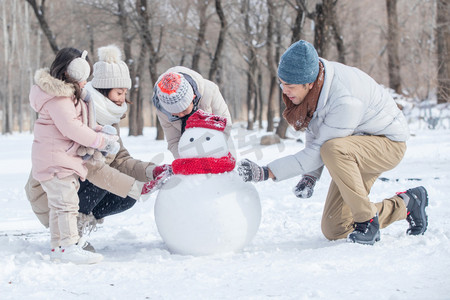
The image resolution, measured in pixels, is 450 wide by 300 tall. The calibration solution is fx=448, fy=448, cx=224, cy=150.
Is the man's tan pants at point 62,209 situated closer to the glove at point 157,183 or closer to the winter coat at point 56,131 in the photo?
the winter coat at point 56,131

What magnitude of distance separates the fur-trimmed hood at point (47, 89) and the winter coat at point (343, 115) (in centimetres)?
141

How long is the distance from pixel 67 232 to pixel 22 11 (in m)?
31.9

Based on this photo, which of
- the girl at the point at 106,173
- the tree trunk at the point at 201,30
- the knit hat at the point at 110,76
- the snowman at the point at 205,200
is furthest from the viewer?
the tree trunk at the point at 201,30

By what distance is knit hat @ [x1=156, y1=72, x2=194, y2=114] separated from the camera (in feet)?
10.3

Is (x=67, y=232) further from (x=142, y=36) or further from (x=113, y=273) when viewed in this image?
(x=142, y=36)

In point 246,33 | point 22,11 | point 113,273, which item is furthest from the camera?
point 22,11

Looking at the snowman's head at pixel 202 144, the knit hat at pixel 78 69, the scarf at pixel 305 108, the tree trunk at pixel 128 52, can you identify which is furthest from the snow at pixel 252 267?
the tree trunk at pixel 128 52

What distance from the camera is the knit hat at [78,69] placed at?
291 centimetres

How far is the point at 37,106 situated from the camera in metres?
2.89

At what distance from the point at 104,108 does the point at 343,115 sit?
1.71m

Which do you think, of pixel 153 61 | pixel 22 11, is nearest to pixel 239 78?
pixel 22 11

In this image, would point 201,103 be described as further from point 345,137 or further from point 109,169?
point 345,137

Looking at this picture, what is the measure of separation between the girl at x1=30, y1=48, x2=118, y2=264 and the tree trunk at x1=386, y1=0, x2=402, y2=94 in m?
14.2

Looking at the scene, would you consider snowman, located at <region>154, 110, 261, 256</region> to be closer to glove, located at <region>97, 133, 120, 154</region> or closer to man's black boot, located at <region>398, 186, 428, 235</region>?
glove, located at <region>97, 133, 120, 154</region>
